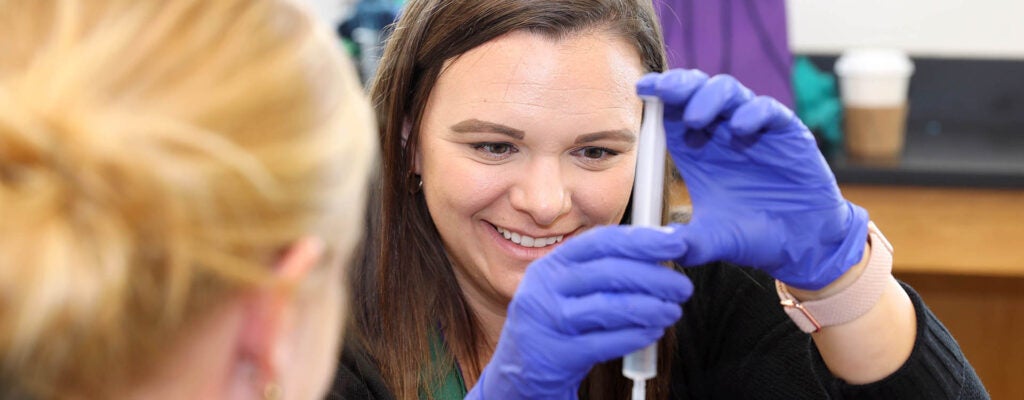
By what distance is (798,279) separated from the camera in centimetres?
108

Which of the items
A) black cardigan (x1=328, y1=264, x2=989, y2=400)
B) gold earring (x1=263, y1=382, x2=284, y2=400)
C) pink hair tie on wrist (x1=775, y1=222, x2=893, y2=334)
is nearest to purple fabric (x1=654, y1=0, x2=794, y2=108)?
black cardigan (x1=328, y1=264, x2=989, y2=400)

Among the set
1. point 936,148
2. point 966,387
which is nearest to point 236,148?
point 966,387

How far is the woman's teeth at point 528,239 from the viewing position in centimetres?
129

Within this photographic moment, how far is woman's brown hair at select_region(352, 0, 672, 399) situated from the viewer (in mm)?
1267

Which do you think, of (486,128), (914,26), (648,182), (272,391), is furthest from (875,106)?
(272,391)

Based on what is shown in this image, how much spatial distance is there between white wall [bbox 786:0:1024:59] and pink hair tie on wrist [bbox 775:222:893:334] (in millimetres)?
1650

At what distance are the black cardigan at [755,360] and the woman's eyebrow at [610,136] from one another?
0.28m

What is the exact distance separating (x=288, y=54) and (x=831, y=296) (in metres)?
0.68

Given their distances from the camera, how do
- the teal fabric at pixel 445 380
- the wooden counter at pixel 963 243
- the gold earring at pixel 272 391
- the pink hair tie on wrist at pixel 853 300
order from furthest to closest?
the wooden counter at pixel 963 243, the teal fabric at pixel 445 380, the pink hair tie on wrist at pixel 853 300, the gold earring at pixel 272 391

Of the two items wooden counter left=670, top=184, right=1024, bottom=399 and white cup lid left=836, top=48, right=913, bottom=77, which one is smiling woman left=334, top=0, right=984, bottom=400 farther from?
white cup lid left=836, top=48, right=913, bottom=77

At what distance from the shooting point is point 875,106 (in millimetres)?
2377

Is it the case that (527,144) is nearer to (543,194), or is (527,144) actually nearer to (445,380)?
(543,194)

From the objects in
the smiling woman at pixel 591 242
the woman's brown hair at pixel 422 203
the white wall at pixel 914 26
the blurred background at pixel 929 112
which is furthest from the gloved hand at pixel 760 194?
the white wall at pixel 914 26

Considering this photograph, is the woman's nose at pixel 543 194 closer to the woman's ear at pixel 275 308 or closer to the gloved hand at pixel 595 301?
the gloved hand at pixel 595 301
